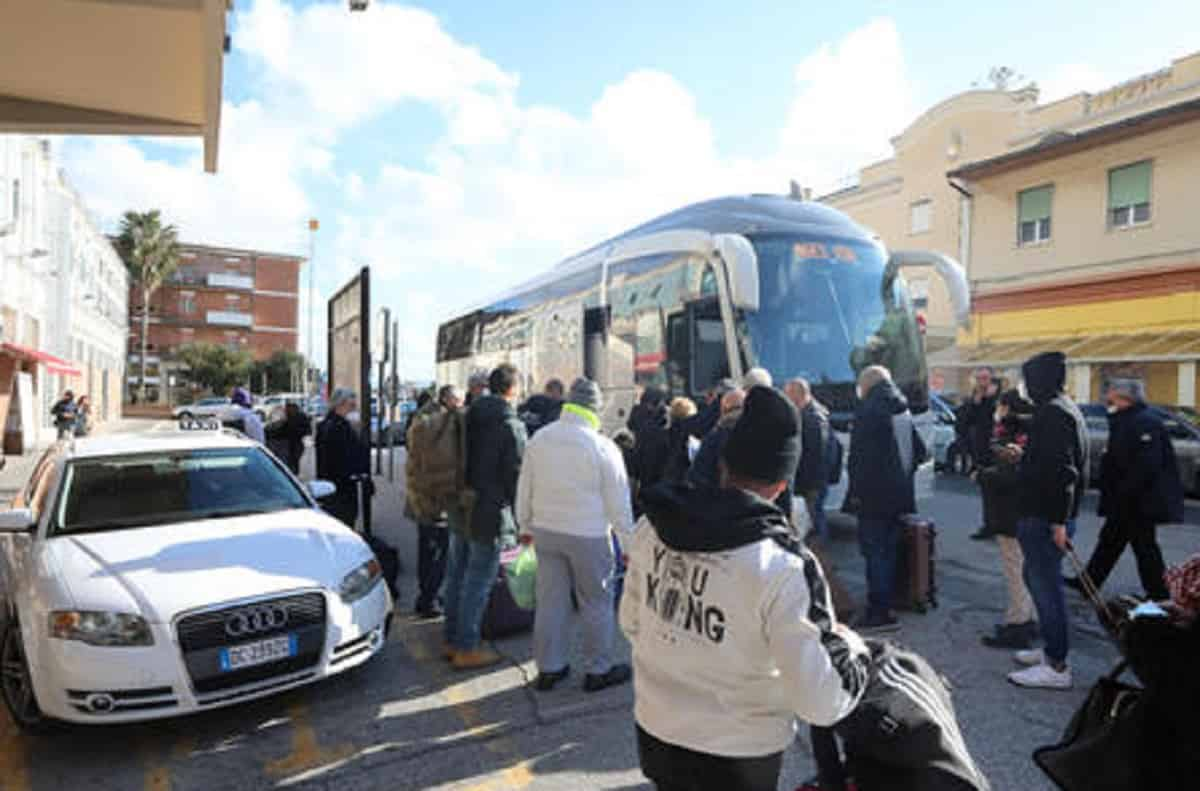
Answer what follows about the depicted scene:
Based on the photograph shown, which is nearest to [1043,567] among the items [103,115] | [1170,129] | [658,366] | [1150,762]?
[1150,762]

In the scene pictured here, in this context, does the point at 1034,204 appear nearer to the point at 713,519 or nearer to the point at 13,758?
the point at 713,519

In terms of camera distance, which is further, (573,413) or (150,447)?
(150,447)

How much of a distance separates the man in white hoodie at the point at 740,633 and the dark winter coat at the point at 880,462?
3551mm

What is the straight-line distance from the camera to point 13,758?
3732 mm

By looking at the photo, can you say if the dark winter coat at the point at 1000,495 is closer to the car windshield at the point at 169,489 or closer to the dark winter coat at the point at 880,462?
the dark winter coat at the point at 880,462

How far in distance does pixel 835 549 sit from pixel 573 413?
4.76 m

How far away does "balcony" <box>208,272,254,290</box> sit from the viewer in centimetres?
7562

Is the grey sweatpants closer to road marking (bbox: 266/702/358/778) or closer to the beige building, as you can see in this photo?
road marking (bbox: 266/702/358/778)

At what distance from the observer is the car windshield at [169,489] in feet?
15.6

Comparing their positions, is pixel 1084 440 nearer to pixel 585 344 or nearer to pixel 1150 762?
pixel 1150 762

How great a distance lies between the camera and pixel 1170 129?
18688 mm

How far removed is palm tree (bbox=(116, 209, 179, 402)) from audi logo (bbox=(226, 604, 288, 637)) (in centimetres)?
6949

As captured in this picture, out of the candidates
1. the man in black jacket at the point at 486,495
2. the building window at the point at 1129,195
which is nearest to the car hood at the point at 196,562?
the man in black jacket at the point at 486,495

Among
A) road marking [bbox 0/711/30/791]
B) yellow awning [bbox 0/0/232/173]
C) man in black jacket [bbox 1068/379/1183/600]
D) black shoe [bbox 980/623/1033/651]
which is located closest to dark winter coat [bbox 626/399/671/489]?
black shoe [bbox 980/623/1033/651]
